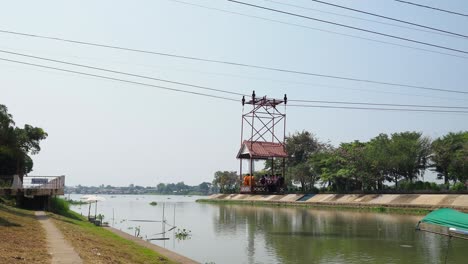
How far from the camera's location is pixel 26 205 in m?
45.9

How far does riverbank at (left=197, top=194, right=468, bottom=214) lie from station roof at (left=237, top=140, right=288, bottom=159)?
23878 mm

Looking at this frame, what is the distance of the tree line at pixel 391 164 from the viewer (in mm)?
73750

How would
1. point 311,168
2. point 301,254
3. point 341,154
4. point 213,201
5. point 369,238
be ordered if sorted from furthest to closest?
point 213,201 → point 311,168 → point 341,154 → point 369,238 → point 301,254

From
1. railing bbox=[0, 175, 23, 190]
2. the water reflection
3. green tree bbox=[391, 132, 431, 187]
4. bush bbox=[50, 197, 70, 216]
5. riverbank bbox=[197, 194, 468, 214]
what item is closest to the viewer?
the water reflection

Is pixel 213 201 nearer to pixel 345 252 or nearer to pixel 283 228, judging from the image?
pixel 283 228

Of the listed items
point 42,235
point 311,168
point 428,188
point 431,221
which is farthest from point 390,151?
point 42,235

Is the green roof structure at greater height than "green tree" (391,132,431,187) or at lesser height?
lesser

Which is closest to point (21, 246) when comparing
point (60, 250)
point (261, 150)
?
point (60, 250)

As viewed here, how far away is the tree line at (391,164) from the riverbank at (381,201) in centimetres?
375

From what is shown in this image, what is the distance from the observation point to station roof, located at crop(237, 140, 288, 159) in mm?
27688

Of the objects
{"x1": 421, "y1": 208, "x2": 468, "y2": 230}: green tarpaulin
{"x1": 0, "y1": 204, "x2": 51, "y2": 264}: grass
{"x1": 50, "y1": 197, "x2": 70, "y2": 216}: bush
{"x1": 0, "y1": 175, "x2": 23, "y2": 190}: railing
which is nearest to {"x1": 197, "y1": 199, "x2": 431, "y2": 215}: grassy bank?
{"x1": 421, "y1": 208, "x2": 468, "y2": 230}: green tarpaulin

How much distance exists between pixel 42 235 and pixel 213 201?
386 feet

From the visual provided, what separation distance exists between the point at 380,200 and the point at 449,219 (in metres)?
55.0

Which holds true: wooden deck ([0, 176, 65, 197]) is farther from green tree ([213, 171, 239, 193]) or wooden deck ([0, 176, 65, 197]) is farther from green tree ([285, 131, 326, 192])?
green tree ([213, 171, 239, 193])
